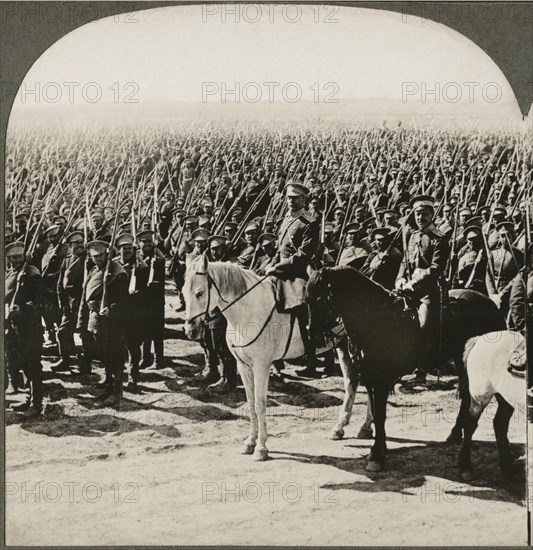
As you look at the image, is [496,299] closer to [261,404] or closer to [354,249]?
[354,249]

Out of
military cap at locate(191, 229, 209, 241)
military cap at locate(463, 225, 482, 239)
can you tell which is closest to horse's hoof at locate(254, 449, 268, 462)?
military cap at locate(191, 229, 209, 241)

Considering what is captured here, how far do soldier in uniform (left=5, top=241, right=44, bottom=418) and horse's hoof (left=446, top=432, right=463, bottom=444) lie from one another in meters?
2.27

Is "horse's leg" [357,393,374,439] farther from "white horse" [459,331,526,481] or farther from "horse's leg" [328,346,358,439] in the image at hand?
"white horse" [459,331,526,481]

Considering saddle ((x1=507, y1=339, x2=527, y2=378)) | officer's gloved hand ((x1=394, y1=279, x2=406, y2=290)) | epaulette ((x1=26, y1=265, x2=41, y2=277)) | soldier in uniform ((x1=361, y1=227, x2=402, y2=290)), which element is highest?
soldier in uniform ((x1=361, y1=227, x2=402, y2=290))

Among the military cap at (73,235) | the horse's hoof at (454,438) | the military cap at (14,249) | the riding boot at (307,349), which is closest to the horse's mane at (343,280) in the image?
the riding boot at (307,349)

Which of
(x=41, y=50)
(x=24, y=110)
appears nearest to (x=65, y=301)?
(x=24, y=110)

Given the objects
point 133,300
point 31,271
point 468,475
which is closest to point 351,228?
point 133,300

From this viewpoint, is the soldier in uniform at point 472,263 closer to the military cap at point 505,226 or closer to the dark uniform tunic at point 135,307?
the military cap at point 505,226

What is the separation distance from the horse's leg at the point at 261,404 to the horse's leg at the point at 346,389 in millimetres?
371

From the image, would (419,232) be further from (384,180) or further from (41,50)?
A: (41,50)

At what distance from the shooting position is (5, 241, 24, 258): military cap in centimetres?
396

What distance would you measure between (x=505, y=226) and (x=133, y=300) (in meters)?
2.10

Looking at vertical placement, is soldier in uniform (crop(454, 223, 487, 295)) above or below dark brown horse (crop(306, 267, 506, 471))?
above

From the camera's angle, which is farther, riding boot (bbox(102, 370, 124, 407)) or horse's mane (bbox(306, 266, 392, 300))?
riding boot (bbox(102, 370, 124, 407))
